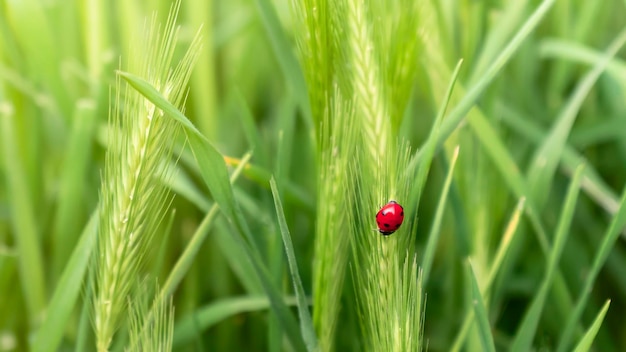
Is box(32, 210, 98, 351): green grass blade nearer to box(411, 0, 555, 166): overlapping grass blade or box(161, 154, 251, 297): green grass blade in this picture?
box(161, 154, 251, 297): green grass blade

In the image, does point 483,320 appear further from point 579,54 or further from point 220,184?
point 579,54

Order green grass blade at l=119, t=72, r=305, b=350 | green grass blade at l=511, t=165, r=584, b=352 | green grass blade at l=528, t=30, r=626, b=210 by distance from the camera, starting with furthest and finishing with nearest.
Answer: green grass blade at l=528, t=30, r=626, b=210 → green grass blade at l=511, t=165, r=584, b=352 → green grass blade at l=119, t=72, r=305, b=350

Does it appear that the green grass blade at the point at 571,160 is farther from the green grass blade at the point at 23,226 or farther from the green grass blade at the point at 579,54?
the green grass blade at the point at 23,226

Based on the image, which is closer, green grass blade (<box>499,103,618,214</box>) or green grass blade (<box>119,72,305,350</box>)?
green grass blade (<box>119,72,305,350</box>)

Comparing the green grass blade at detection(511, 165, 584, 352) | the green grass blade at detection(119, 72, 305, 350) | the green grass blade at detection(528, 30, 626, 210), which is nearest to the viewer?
the green grass blade at detection(119, 72, 305, 350)

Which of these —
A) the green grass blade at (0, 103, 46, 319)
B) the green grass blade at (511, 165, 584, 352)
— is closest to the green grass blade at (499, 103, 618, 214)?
the green grass blade at (511, 165, 584, 352)

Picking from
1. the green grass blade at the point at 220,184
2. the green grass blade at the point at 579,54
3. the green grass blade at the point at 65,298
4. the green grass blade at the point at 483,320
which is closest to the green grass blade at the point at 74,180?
the green grass blade at the point at 65,298

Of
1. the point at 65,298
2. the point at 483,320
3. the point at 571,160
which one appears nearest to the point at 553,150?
the point at 571,160

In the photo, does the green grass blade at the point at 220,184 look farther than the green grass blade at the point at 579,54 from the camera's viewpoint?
No

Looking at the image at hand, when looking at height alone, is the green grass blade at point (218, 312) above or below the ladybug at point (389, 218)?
above
